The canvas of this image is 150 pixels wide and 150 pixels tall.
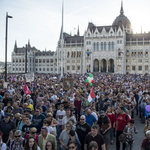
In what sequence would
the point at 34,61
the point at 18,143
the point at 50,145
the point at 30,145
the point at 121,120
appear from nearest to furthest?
1. the point at 30,145
2. the point at 50,145
3. the point at 18,143
4. the point at 121,120
5. the point at 34,61

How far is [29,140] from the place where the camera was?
173 inches

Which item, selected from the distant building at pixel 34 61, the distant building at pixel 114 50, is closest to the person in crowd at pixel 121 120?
the distant building at pixel 114 50

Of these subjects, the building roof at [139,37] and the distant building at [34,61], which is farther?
the distant building at [34,61]

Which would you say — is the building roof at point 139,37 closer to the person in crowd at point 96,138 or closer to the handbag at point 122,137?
the handbag at point 122,137

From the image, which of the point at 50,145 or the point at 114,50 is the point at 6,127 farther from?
the point at 114,50

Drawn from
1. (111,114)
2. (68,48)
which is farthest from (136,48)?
(111,114)

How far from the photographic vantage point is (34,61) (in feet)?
279

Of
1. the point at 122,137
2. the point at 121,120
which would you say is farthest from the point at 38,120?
the point at 121,120

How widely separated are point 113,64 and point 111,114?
6139 centimetres

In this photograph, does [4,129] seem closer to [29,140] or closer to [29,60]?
[29,140]

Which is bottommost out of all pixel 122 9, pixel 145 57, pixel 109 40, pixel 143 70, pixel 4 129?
pixel 4 129

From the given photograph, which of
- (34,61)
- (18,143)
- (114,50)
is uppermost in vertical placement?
(114,50)

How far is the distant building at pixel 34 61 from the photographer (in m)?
82.2

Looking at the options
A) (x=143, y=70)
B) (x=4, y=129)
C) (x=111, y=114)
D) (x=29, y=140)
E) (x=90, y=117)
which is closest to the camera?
(x=29, y=140)
